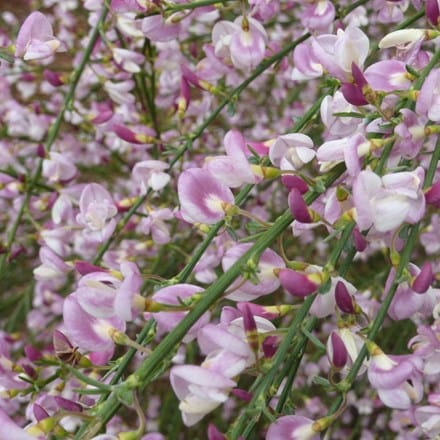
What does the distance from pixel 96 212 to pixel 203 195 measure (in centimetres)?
30

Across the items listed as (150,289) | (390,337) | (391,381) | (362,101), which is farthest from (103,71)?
(390,337)

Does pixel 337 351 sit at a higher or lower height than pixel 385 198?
lower

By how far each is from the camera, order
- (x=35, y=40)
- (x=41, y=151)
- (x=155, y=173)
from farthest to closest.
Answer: (x=41, y=151) → (x=155, y=173) → (x=35, y=40)

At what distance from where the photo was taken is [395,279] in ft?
1.83

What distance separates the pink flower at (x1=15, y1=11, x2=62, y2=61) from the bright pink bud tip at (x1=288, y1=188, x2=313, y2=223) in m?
0.37

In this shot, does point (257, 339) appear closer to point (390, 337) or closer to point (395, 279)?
point (395, 279)

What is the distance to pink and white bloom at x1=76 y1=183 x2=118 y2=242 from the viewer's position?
0.83 meters

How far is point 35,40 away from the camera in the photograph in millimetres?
767

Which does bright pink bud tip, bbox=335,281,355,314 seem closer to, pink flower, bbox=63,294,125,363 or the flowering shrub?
the flowering shrub

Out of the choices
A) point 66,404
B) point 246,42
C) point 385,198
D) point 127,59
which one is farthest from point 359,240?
point 127,59

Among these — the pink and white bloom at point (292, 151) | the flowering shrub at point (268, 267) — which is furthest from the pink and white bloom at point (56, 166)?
the pink and white bloom at point (292, 151)

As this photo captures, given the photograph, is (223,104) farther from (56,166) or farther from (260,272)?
(260,272)

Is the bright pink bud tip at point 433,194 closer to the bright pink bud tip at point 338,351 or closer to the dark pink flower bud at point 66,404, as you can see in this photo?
the bright pink bud tip at point 338,351

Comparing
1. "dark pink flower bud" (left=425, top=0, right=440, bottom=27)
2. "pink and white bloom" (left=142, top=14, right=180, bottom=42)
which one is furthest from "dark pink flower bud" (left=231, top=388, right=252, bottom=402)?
"pink and white bloom" (left=142, top=14, right=180, bottom=42)
